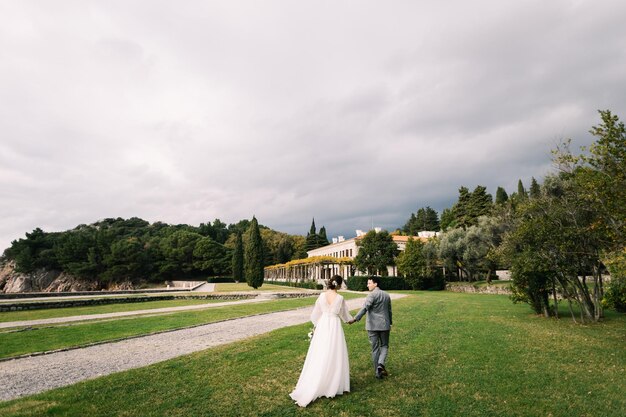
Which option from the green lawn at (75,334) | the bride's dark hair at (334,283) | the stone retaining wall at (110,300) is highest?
the bride's dark hair at (334,283)

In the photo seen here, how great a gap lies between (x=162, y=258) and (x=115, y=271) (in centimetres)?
1053

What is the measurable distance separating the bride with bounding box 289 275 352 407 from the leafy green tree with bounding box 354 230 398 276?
127ft

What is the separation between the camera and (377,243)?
43781 mm

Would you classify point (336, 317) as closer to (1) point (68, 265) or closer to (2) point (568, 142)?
(2) point (568, 142)

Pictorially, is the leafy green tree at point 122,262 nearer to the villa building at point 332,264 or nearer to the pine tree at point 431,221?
the villa building at point 332,264

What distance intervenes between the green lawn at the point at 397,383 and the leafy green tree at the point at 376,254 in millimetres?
34002

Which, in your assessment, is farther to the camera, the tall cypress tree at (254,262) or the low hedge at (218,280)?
the low hedge at (218,280)

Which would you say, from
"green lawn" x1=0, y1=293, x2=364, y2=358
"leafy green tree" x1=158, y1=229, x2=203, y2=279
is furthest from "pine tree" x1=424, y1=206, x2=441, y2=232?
"green lawn" x1=0, y1=293, x2=364, y2=358

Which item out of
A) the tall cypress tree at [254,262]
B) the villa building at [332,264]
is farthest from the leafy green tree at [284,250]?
the tall cypress tree at [254,262]

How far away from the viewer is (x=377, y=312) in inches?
250

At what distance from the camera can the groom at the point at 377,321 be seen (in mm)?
6270

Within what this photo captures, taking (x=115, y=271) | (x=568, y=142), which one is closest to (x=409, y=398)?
(x=568, y=142)

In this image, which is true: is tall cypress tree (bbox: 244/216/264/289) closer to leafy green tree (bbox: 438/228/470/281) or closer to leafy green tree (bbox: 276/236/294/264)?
leafy green tree (bbox: 438/228/470/281)

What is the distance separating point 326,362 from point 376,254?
39.6 meters
